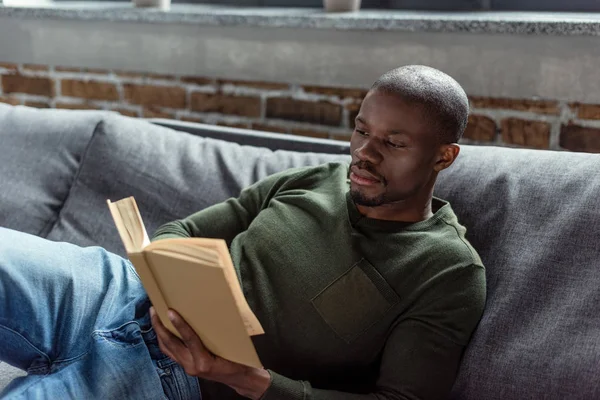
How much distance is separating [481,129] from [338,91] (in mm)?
399

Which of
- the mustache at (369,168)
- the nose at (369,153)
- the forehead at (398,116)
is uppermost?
the forehead at (398,116)

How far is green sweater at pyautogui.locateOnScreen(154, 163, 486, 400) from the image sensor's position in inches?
43.9

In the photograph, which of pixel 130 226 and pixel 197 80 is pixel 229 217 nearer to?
pixel 130 226

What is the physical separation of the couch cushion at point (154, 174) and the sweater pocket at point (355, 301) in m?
0.43

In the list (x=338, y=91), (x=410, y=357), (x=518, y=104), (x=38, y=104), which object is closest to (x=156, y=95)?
(x=38, y=104)

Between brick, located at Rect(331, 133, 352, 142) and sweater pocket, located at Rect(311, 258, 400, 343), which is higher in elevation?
brick, located at Rect(331, 133, 352, 142)

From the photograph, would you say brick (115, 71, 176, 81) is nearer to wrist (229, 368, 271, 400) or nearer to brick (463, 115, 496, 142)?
brick (463, 115, 496, 142)

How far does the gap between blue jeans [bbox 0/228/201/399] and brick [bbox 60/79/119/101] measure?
45.4 inches

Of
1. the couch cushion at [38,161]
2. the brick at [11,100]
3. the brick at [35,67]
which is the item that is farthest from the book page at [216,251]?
the brick at [11,100]

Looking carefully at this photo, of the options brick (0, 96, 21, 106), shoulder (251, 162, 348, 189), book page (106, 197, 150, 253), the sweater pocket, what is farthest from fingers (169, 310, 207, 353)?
brick (0, 96, 21, 106)

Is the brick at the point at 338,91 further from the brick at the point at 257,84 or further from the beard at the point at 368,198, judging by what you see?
the beard at the point at 368,198

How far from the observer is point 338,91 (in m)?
1.95

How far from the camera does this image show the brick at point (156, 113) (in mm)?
2238

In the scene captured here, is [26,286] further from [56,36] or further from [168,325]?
[56,36]
